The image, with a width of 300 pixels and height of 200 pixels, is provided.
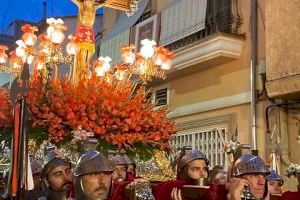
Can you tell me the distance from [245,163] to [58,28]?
3.53 m

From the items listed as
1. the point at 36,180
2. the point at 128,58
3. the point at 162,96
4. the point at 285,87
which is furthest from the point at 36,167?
the point at 162,96

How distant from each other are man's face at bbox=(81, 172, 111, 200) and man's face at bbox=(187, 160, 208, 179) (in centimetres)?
127

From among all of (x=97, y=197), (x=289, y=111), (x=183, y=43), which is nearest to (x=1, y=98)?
(x=97, y=197)

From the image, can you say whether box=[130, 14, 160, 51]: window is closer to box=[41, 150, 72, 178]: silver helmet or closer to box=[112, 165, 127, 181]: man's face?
box=[112, 165, 127, 181]: man's face

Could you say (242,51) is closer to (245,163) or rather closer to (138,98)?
(138,98)

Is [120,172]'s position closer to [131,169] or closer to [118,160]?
[118,160]

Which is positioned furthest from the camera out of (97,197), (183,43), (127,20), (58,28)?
(127,20)

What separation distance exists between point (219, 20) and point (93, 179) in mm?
6491

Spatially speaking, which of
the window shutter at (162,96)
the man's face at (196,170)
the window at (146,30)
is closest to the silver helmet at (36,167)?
the man's face at (196,170)

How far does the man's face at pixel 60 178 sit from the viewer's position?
3467 millimetres

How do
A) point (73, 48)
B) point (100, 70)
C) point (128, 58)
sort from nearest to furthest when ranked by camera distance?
point (73, 48), point (100, 70), point (128, 58)

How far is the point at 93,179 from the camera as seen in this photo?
2.91 meters

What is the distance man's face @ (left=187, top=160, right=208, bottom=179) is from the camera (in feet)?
13.4

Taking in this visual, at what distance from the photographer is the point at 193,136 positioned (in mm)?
9734
